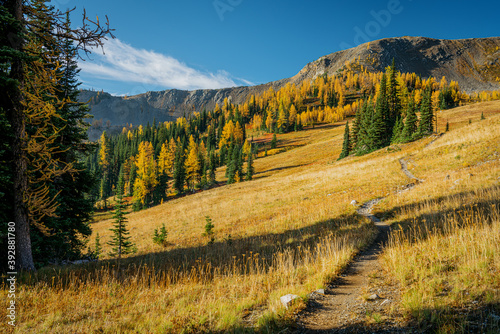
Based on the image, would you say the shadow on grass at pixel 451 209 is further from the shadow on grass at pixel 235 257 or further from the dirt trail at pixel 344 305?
the dirt trail at pixel 344 305

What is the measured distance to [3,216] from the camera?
734cm

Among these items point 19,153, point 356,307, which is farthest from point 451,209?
point 19,153

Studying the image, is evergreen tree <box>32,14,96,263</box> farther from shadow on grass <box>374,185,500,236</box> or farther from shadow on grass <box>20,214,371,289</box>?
shadow on grass <box>374,185,500,236</box>

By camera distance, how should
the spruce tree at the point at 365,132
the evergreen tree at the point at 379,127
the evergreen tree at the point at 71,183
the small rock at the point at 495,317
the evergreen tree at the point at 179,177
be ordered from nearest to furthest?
the small rock at the point at 495,317 < the evergreen tree at the point at 71,183 < the evergreen tree at the point at 379,127 < the spruce tree at the point at 365,132 < the evergreen tree at the point at 179,177

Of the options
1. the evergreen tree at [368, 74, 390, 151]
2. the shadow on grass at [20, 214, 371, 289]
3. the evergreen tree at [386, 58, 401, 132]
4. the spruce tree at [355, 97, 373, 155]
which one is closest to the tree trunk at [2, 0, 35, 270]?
the shadow on grass at [20, 214, 371, 289]

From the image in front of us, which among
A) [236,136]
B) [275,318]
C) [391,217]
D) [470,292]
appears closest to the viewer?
[470,292]

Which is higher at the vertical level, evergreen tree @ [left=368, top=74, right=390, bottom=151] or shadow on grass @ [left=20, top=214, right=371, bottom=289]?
evergreen tree @ [left=368, top=74, right=390, bottom=151]

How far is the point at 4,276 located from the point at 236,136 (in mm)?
110674

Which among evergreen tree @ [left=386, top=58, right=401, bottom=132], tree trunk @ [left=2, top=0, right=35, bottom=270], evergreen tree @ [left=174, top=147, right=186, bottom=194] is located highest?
evergreen tree @ [left=386, top=58, right=401, bottom=132]

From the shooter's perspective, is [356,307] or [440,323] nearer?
[440,323]

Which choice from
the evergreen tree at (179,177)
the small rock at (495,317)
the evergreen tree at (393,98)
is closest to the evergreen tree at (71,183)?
the small rock at (495,317)

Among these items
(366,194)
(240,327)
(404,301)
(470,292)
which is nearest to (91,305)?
(240,327)

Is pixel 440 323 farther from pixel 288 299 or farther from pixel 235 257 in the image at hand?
pixel 235 257

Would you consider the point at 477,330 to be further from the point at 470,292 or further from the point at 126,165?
the point at 126,165
